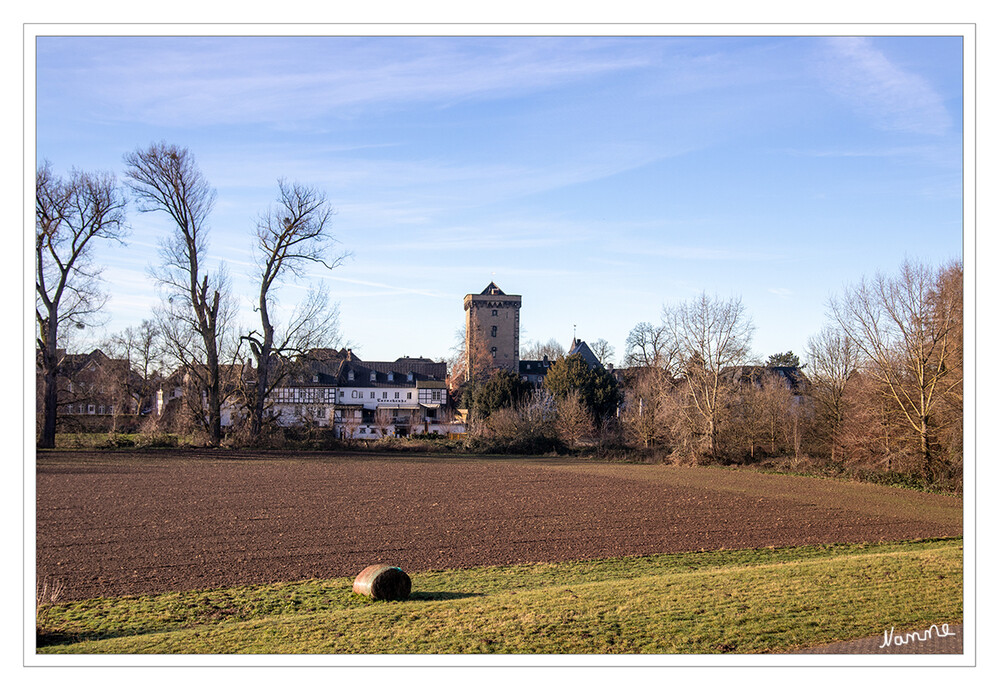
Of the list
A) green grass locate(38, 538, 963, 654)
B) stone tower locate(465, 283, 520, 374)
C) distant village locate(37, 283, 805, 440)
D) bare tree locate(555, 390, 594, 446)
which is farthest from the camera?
stone tower locate(465, 283, 520, 374)

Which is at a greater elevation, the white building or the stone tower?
the stone tower

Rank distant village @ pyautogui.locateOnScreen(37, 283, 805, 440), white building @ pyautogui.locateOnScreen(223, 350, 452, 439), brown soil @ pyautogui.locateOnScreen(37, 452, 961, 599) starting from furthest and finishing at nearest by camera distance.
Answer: white building @ pyautogui.locateOnScreen(223, 350, 452, 439), distant village @ pyautogui.locateOnScreen(37, 283, 805, 440), brown soil @ pyautogui.locateOnScreen(37, 452, 961, 599)

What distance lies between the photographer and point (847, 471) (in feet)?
107

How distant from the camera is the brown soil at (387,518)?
1352 centimetres

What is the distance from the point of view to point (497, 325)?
8106cm

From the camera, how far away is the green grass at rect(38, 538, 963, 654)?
743 centimetres

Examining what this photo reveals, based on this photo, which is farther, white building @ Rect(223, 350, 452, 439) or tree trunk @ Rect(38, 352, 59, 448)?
white building @ Rect(223, 350, 452, 439)

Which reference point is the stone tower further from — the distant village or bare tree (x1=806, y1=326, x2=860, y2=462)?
bare tree (x1=806, y1=326, x2=860, y2=462)
